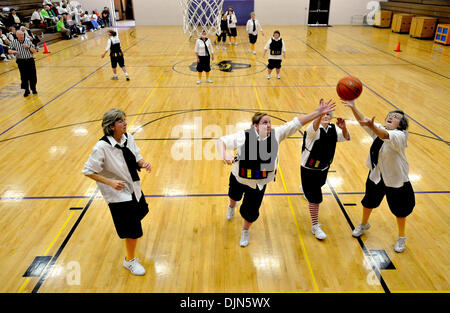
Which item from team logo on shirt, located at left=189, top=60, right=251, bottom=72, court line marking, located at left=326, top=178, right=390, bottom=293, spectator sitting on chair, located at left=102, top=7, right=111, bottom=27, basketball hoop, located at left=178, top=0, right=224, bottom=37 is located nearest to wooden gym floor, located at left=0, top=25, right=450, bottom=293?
court line marking, located at left=326, top=178, right=390, bottom=293

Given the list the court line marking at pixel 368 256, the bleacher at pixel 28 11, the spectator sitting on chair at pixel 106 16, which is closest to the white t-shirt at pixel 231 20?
the bleacher at pixel 28 11

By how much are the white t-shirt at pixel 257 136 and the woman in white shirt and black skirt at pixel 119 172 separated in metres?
0.89

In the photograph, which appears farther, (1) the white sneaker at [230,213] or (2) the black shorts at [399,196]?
(1) the white sneaker at [230,213]

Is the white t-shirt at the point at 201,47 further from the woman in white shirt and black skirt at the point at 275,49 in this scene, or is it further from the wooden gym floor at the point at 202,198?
the woman in white shirt and black skirt at the point at 275,49

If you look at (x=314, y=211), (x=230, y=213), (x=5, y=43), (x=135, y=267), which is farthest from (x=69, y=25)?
(x=314, y=211)

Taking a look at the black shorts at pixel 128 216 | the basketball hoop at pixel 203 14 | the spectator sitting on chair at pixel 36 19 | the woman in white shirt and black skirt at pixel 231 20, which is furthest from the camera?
the spectator sitting on chair at pixel 36 19

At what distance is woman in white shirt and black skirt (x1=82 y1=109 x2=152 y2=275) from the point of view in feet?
9.73

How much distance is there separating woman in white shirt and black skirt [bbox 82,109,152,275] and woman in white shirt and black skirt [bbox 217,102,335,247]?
0.91 m

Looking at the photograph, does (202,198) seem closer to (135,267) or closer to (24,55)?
(135,267)

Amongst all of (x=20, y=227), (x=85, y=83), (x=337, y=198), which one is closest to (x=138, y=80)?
(x=85, y=83)

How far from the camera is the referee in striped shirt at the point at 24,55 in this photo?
8945 millimetres

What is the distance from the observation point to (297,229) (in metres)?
4.41

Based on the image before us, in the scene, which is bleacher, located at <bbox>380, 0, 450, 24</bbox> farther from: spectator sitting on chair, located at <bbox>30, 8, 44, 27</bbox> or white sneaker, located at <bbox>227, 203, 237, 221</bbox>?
spectator sitting on chair, located at <bbox>30, 8, 44, 27</bbox>
